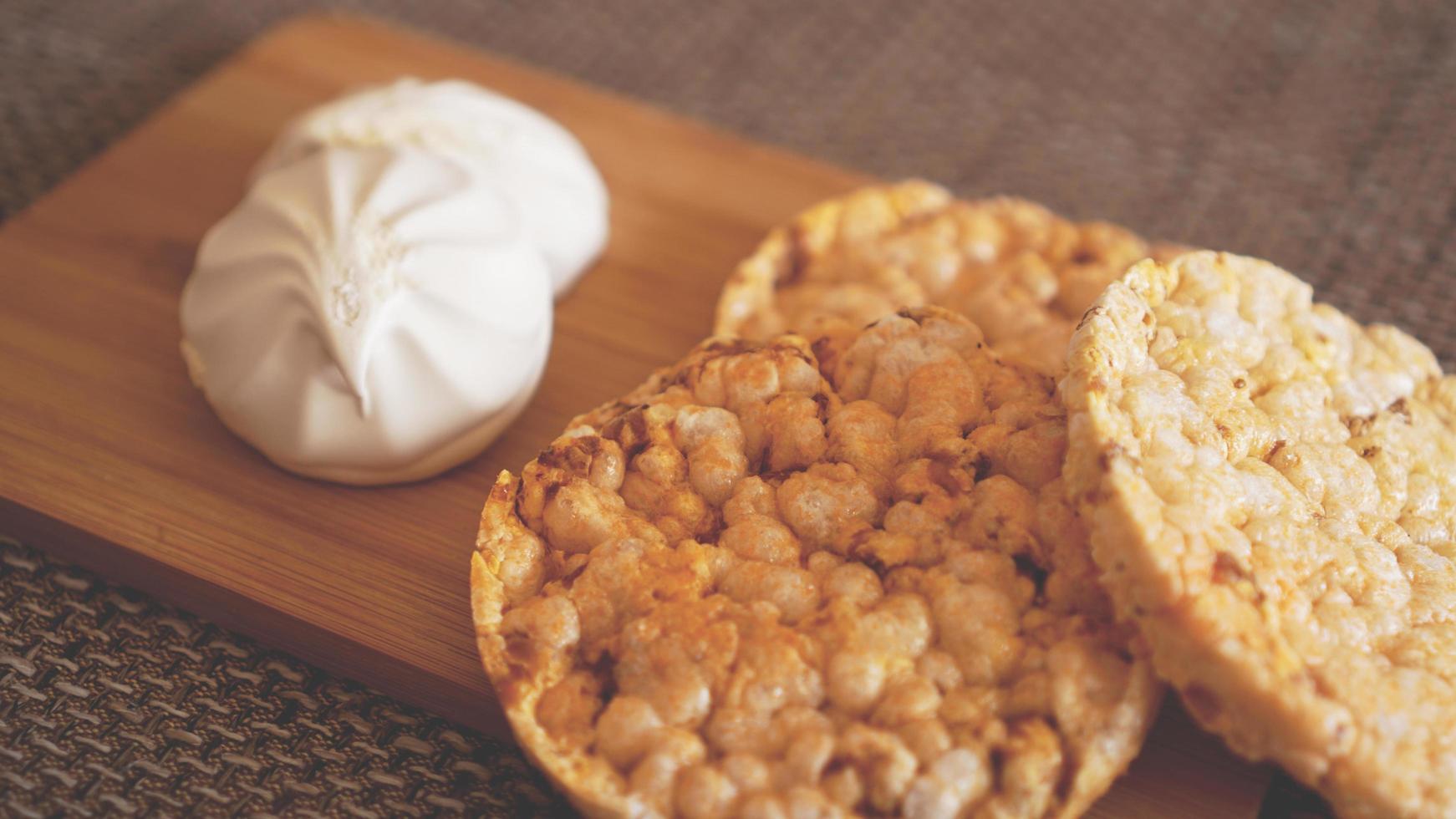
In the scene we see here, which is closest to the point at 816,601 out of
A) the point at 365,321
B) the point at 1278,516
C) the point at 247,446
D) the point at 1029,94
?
the point at 1278,516

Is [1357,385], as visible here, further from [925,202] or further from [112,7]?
[112,7]

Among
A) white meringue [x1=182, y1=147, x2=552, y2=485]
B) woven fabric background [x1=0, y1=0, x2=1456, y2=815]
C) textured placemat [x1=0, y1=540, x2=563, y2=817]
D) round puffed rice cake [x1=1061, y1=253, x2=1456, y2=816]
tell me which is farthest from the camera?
woven fabric background [x1=0, y1=0, x2=1456, y2=815]

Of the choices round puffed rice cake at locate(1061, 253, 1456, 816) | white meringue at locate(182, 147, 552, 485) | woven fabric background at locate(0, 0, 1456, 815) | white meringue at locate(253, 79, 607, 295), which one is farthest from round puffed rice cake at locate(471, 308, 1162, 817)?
woven fabric background at locate(0, 0, 1456, 815)

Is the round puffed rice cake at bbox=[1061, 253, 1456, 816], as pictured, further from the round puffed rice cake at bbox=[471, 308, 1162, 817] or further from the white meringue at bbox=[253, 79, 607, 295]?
the white meringue at bbox=[253, 79, 607, 295]

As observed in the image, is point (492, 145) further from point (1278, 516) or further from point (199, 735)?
point (1278, 516)

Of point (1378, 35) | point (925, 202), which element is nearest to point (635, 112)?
point (925, 202)
